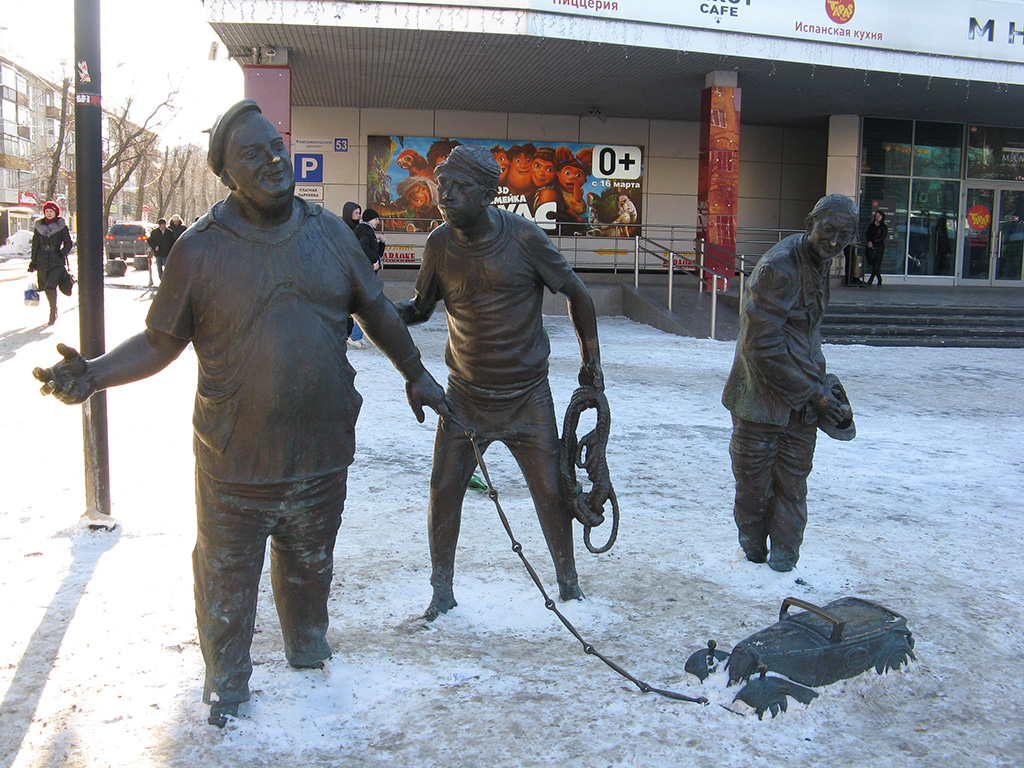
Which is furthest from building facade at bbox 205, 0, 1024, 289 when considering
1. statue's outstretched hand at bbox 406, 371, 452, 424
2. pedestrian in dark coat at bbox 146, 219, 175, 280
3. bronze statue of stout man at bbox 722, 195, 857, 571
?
statue's outstretched hand at bbox 406, 371, 452, 424

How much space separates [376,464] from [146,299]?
1553 cm

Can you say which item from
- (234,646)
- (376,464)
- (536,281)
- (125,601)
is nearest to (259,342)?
(234,646)

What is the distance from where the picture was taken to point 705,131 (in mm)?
17281

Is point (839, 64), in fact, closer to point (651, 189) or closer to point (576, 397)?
point (651, 189)

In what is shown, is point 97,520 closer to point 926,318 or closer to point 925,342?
point 925,342

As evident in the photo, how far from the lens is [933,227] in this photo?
21438 millimetres

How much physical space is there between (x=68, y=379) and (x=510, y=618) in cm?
203

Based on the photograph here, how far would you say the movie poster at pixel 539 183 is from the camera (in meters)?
21.2

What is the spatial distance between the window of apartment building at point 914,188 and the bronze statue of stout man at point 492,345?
1885cm

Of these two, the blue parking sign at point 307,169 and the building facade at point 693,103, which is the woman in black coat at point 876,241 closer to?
the building facade at point 693,103

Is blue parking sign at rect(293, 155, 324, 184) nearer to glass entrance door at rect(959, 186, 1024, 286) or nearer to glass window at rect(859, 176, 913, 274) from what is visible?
glass window at rect(859, 176, 913, 274)

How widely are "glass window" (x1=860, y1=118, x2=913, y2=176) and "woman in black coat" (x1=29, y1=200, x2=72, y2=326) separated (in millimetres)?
16420

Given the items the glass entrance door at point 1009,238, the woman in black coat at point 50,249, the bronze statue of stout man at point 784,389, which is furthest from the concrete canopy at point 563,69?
the bronze statue of stout man at point 784,389

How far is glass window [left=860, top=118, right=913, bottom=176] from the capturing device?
20.8 m
